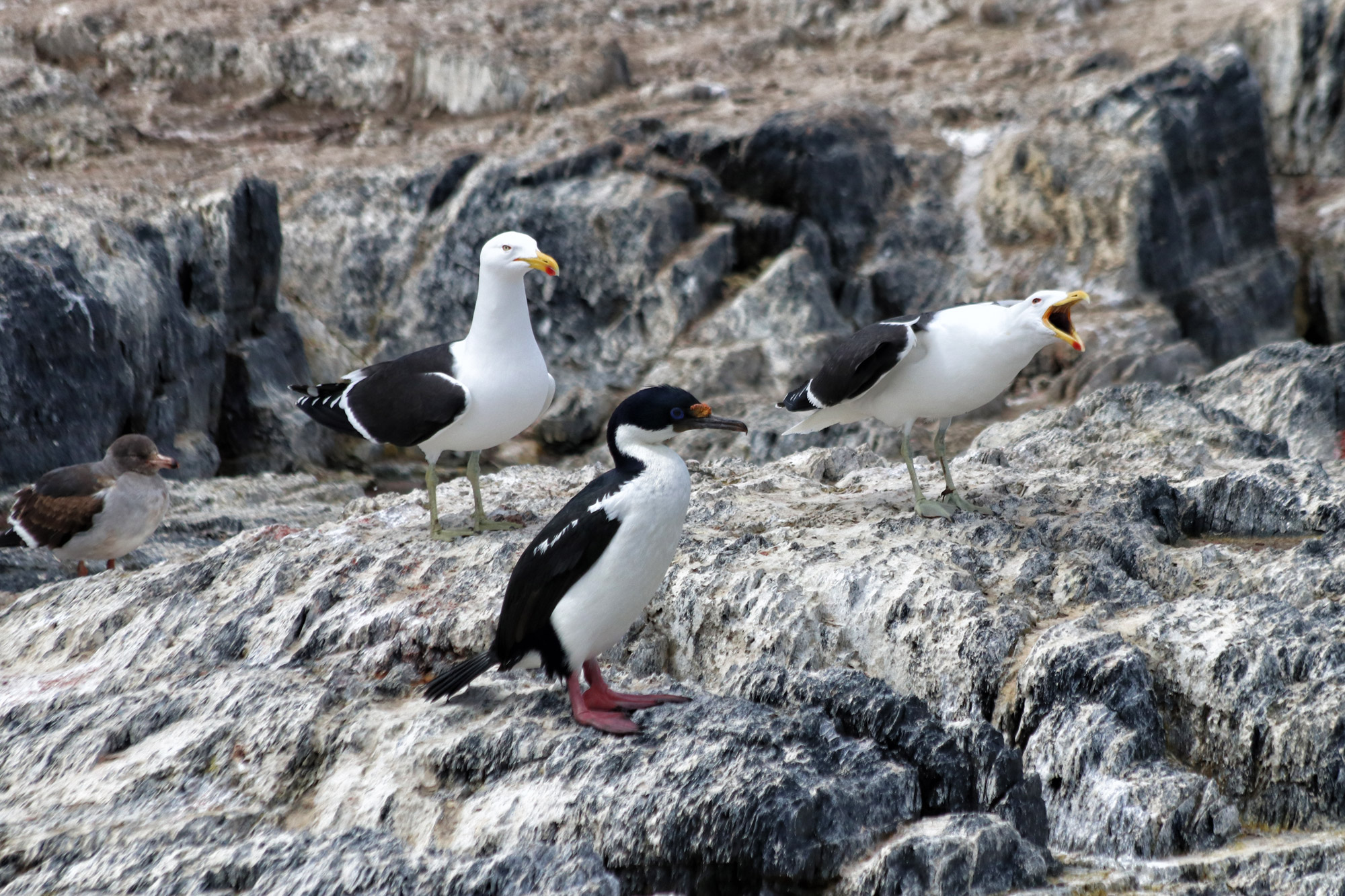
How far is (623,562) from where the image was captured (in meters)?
4.91

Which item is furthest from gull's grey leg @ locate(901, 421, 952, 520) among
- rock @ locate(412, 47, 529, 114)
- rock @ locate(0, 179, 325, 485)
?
rock @ locate(412, 47, 529, 114)

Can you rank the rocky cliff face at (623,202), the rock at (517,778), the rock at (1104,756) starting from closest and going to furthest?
the rock at (517,778), the rock at (1104,756), the rocky cliff face at (623,202)

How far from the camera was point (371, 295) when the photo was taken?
1956 cm

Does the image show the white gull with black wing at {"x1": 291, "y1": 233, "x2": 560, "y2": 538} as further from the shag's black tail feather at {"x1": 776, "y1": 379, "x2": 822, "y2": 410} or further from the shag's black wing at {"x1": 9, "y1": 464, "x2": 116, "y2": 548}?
the shag's black wing at {"x1": 9, "y1": 464, "x2": 116, "y2": 548}

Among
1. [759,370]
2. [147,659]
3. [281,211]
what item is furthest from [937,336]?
[281,211]

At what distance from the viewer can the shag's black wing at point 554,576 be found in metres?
4.91

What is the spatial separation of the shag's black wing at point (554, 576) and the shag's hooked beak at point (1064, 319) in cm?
330

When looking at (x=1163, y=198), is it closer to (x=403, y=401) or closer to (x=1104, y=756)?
(x=403, y=401)

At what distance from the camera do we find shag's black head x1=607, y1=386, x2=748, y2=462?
4.99 m

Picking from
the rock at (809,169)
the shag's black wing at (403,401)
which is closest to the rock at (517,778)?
the shag's black wing at (403,401)

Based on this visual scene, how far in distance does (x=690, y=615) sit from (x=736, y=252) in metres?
13.9

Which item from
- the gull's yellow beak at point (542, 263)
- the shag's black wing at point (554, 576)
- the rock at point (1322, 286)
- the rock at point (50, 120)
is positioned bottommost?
the rock at point (1322, 286)

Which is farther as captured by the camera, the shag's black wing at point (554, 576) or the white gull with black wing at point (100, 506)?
the white gull with black wing at point (100, 506)

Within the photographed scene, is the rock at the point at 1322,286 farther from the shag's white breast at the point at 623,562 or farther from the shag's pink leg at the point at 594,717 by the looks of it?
the shag's pink leg at the point at 594,717
